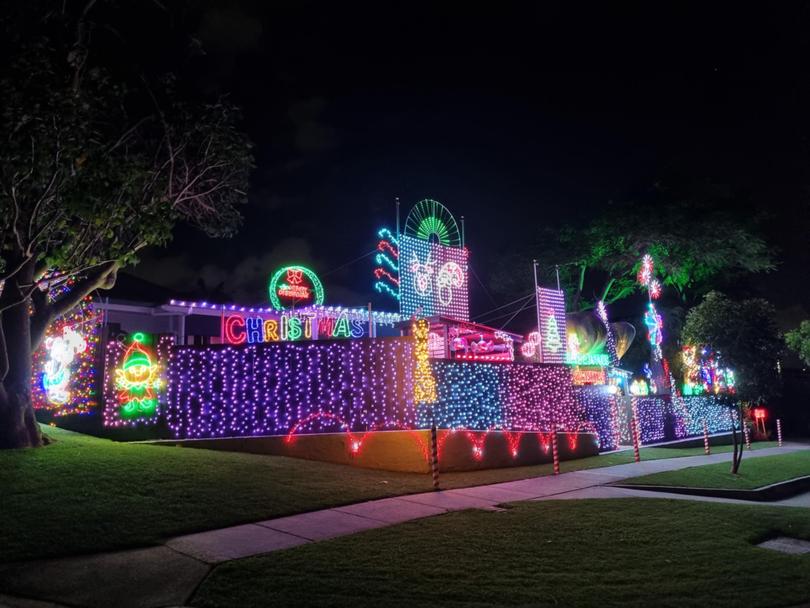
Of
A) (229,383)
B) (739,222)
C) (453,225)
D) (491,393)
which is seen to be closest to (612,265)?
(739,222)

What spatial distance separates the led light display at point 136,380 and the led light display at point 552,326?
14.0m

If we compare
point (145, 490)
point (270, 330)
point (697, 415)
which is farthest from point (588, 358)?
point (145, 490)

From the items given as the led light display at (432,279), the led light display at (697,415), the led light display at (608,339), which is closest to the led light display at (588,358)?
the led light display at (608,339)

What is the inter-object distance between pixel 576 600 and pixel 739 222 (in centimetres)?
3100

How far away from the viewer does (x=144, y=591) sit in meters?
6.08

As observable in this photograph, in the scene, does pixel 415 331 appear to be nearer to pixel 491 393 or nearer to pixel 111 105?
pixel 491 393

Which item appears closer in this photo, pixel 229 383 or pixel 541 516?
pixel 541 516

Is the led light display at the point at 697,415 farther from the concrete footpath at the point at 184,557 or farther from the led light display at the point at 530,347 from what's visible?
the concrete footpath at the point at 184,557

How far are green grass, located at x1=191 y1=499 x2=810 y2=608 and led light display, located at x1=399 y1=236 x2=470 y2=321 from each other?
11529 mm

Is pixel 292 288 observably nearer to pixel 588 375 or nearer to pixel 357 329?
pixel 357 329

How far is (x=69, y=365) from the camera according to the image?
53.7 feet

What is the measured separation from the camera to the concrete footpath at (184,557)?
596cm

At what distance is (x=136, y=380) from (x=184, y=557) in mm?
8407

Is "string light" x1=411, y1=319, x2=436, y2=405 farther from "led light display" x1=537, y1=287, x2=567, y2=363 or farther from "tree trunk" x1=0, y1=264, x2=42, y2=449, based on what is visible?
"led light display" x1=537, y1=287, x2=567, y2=363
